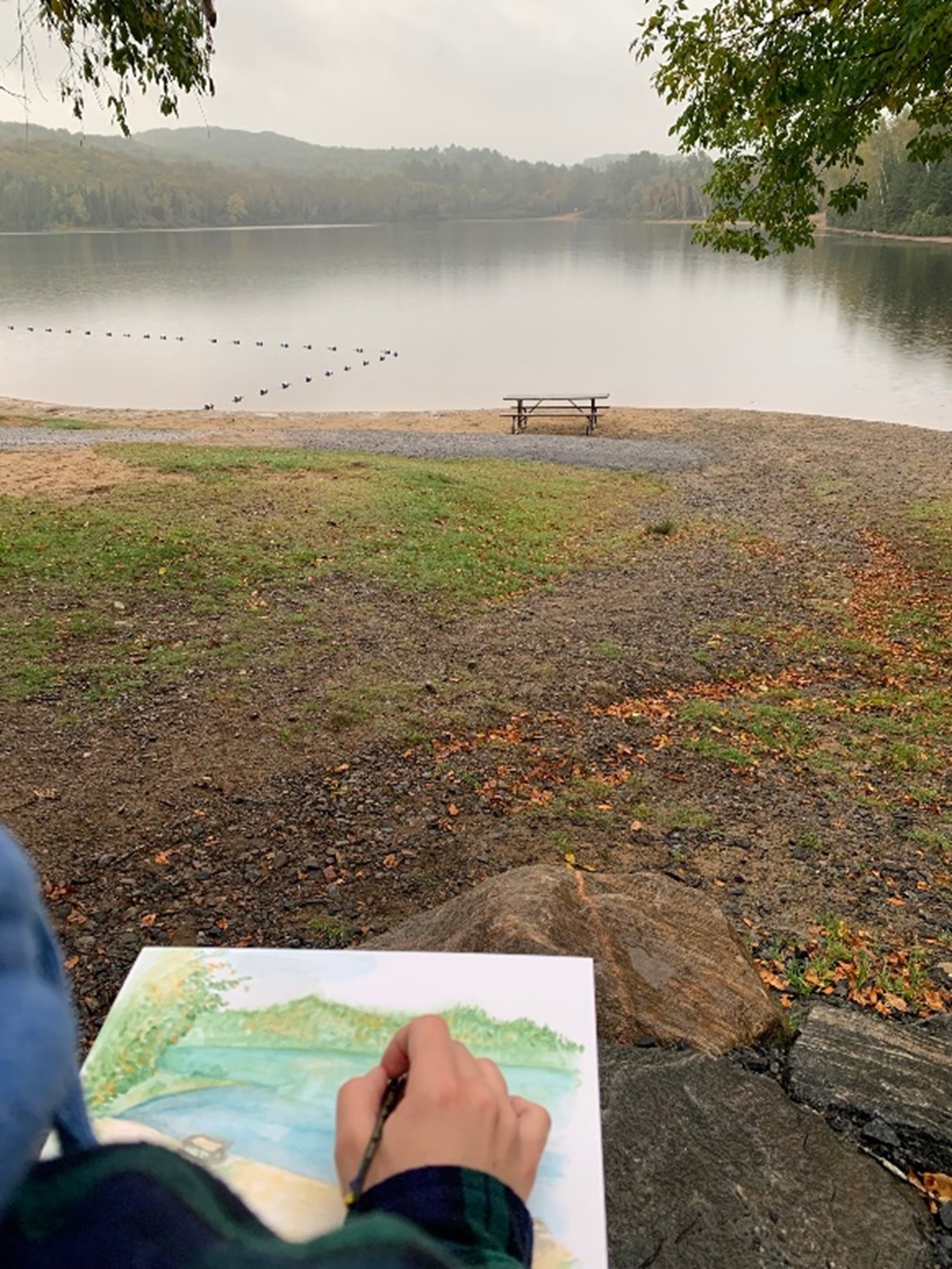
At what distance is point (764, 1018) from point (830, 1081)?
28 centimetres

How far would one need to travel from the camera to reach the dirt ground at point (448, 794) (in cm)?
462

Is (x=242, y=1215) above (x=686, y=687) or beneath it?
above

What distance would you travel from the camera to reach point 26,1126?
770mm

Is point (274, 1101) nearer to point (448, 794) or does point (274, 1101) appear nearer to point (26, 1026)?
point (26, 1026)

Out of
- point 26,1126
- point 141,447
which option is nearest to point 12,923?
point 26,1126

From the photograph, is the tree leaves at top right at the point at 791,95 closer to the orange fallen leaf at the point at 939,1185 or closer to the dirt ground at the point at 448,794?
the dirt ground at the point at 448,794

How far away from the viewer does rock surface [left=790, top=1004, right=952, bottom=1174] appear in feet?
8.55

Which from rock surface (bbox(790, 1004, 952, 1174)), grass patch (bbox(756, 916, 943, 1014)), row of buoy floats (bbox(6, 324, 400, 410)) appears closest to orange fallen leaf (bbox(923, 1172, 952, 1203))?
rock surface (bbox(790, 1004, 952, 1174))

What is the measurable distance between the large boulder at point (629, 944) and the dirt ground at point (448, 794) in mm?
1147

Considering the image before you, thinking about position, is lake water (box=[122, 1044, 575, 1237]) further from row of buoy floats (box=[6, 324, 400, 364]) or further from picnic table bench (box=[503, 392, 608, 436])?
row of buoy floats (box=[6, 324, 400, 364])

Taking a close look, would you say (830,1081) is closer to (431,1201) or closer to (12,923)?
(431,1201)

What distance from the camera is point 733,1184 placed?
231cm

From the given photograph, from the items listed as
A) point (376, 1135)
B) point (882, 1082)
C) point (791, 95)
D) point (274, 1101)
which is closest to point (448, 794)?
point (882, 1082)

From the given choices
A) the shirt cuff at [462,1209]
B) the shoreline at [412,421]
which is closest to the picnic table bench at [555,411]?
the shoreline at [412,421]
